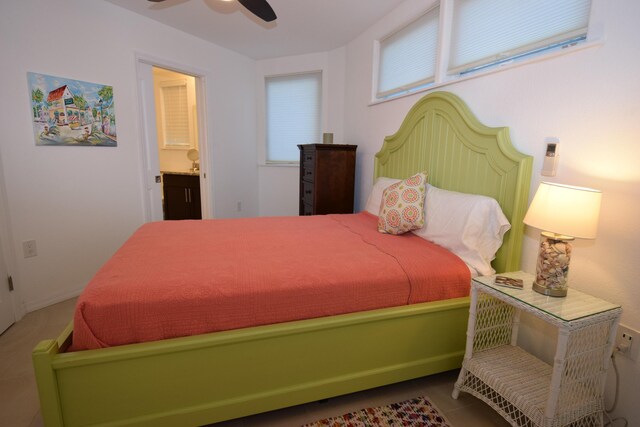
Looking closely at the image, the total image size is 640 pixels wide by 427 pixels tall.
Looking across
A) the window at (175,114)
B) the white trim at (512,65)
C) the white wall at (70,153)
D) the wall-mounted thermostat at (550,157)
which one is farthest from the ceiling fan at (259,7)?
the window at (175,114)

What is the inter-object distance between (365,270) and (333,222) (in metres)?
1.04

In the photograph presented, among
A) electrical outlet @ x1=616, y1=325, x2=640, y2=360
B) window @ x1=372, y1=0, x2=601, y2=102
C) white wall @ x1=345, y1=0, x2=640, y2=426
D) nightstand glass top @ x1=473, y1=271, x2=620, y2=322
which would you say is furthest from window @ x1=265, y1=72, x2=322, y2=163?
electrical outlet @ x1=616, y1=325, x2=640, y2=360

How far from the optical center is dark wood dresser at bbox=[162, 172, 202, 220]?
4691 millimetres

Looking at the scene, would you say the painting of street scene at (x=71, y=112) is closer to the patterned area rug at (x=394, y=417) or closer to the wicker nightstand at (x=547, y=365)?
the patterned area rug at (x=394, y=417)

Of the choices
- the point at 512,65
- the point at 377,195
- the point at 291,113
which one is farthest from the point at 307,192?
the point at 512,65

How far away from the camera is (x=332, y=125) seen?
13.5 ft

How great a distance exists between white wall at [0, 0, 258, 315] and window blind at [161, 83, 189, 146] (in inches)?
61.9

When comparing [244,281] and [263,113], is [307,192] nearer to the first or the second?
[263,113]

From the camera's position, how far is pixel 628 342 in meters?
1.35

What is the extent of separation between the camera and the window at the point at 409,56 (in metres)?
2.57

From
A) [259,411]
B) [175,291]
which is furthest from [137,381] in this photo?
[259,411]

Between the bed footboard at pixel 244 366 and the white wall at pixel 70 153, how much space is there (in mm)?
1694

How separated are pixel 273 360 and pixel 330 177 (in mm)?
2255

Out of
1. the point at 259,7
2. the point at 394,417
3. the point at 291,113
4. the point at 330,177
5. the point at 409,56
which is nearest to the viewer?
the point at 394,417
